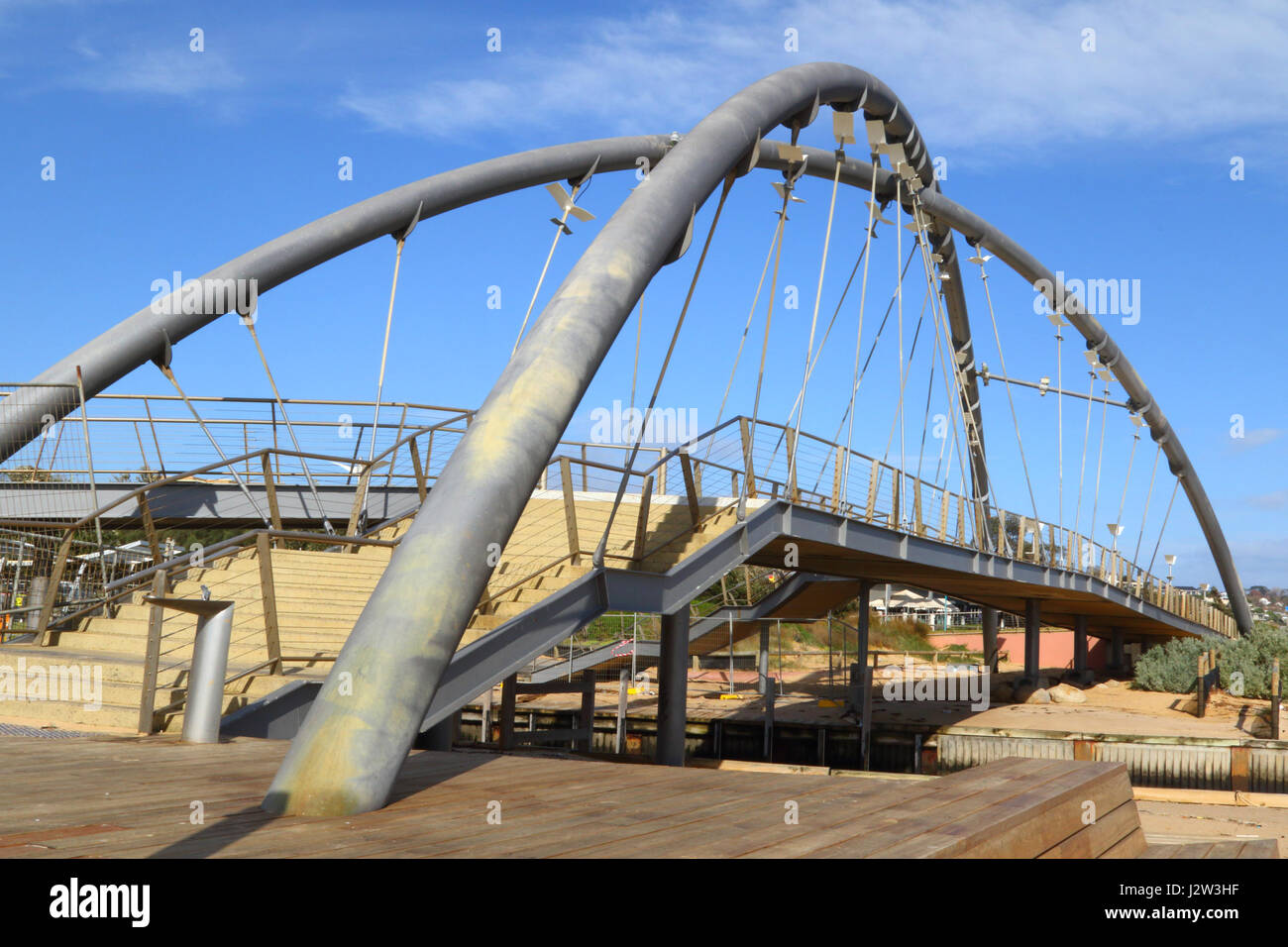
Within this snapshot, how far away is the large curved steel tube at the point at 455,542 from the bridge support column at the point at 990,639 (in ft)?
88.4

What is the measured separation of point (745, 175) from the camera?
13.0m

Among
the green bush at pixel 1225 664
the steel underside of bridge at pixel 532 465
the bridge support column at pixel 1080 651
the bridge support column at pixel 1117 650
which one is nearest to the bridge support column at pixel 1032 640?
the steel underside of bridge at pixel 532 465

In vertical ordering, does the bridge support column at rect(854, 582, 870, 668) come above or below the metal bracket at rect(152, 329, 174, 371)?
below

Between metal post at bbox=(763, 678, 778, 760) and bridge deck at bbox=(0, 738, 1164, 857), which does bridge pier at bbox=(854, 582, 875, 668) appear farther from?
bridge deck at bbox=(0, 738, 1164, 857)

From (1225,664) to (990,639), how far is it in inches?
263

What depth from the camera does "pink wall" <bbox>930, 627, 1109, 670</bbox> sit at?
46031mm

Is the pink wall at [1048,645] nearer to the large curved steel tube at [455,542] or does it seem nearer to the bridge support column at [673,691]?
the bridge support column at [673,691]

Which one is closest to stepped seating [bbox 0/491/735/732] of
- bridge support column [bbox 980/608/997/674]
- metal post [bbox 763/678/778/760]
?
metal post [bbox 763/678/778/760]

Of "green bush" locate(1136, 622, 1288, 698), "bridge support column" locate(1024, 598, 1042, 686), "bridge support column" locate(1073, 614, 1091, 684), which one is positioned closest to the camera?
"green bush" locate(1136, 622, 1288, 698)

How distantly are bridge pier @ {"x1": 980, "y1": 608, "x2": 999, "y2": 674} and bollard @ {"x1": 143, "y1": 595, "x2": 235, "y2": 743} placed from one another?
28930mm

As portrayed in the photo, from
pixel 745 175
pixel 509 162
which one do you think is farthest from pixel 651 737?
pixel 745 175

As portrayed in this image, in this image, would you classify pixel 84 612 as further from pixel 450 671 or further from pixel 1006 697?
pixel 1006 697

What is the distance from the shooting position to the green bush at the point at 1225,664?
28047mm
